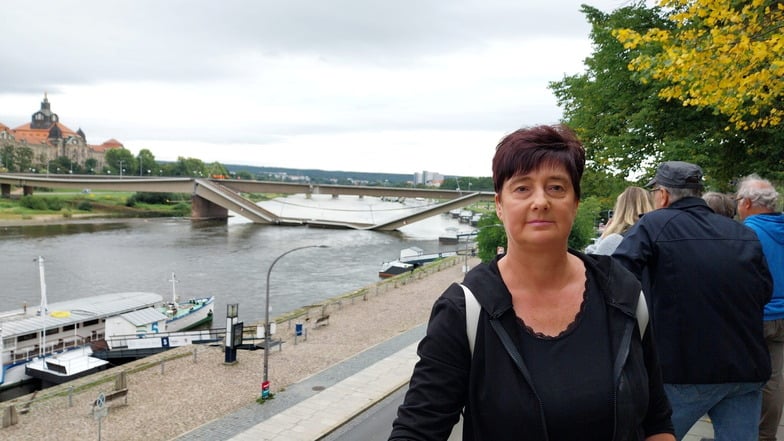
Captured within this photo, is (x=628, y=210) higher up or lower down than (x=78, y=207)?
higher up

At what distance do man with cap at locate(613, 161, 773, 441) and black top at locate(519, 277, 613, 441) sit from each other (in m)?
1.27

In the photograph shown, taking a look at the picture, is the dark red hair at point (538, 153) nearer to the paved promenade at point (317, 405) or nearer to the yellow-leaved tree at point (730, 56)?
the yellow-leaved tree at point (730, 56)

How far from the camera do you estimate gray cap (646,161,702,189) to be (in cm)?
302

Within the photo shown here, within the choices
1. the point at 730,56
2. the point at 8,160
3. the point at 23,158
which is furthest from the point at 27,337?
the point at 23,158

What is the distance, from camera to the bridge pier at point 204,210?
261 feet

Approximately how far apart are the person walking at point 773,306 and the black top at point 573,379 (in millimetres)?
2697

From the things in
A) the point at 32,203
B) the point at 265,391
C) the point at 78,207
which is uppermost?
the point at 32,203

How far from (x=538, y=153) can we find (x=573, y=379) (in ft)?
2.08

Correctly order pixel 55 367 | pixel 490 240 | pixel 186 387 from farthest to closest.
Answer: pixel 490 240 < pixel 55 367 < pixel 186 387

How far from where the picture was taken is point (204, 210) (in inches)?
3182

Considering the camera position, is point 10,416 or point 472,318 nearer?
point 472,318

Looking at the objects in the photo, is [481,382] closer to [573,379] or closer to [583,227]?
[573,379]

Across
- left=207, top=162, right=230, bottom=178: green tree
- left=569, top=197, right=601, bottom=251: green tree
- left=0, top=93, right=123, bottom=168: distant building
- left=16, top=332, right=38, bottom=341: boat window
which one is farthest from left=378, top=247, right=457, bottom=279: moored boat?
left=0, top=93, right=123, bottom=168: distant building

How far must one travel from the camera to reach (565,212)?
5.37 ft
